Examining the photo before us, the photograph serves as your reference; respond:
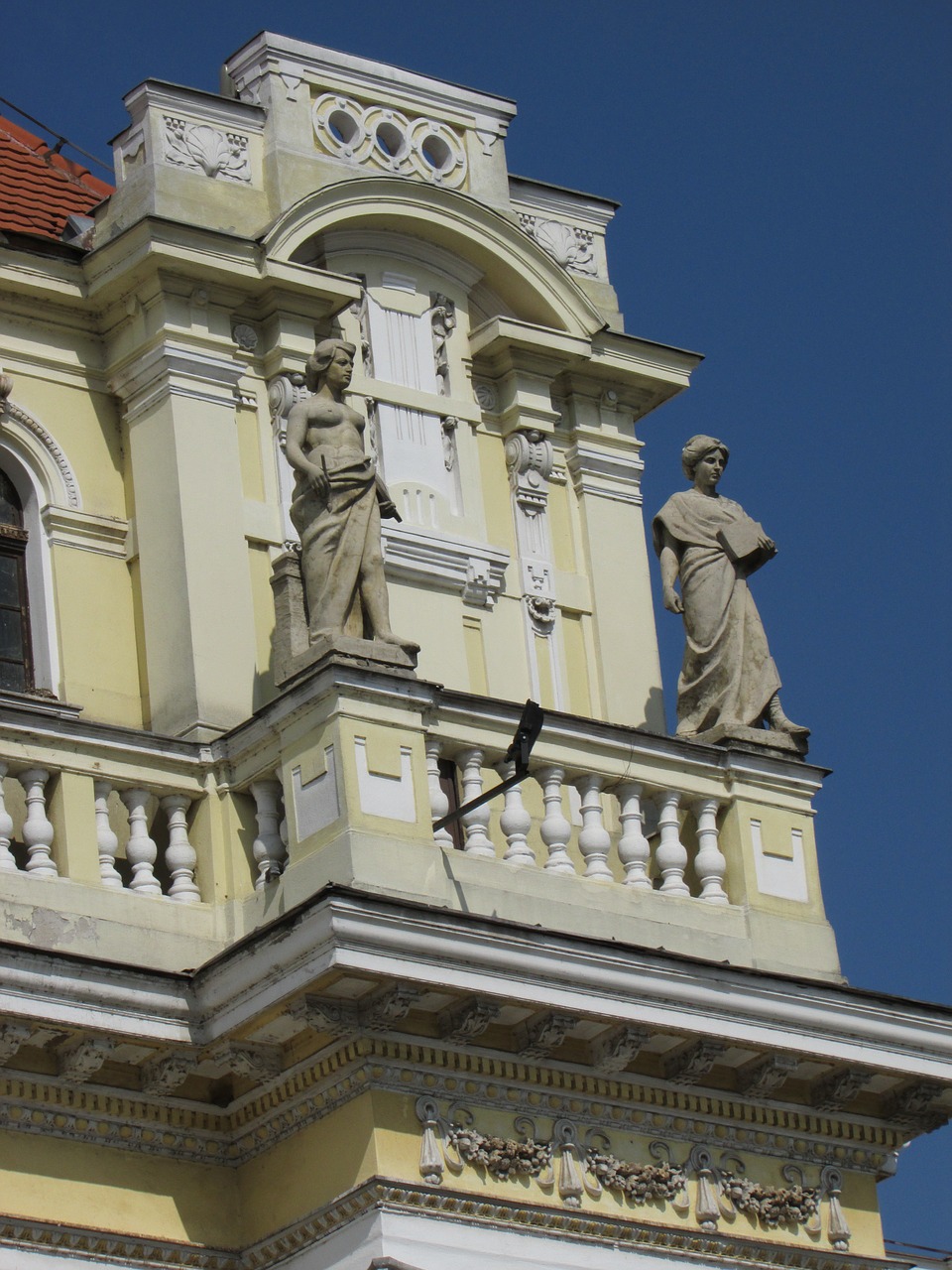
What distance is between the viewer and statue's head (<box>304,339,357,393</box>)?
1948cm

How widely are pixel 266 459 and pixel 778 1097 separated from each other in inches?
174

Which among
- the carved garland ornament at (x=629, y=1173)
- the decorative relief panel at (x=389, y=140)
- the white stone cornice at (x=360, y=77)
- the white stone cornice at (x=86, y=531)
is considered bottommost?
the carved garland ornament at (x=629, y=1173)

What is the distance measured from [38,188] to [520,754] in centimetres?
579

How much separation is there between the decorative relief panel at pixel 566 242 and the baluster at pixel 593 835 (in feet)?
13.7

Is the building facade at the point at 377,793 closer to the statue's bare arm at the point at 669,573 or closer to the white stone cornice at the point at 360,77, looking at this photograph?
the white stone cornice at the point at 360,77

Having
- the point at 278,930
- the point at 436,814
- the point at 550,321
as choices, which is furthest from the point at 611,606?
the point at 278,930

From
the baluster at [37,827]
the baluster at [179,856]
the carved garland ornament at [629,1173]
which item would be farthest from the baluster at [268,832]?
the carved garland ornament at [629,1173]

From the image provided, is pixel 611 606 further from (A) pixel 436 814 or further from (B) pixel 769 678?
(A) pixel 436 814

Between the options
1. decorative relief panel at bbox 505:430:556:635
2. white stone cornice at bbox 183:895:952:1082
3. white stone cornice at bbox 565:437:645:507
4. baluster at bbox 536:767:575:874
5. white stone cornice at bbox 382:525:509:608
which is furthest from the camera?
white stone cornice at bbox 565:437:645:507

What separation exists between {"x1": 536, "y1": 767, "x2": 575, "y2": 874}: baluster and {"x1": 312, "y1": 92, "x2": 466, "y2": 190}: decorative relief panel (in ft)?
13.8

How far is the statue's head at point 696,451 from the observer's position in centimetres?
2055

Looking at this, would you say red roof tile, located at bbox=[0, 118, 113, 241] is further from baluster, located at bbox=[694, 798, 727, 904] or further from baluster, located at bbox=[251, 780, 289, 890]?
baluster, located at bbox=[694, 798, 727, 904]

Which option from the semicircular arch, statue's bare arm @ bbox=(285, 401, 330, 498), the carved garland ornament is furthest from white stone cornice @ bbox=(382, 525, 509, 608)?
the carved garland ornament

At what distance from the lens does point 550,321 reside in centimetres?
2184
